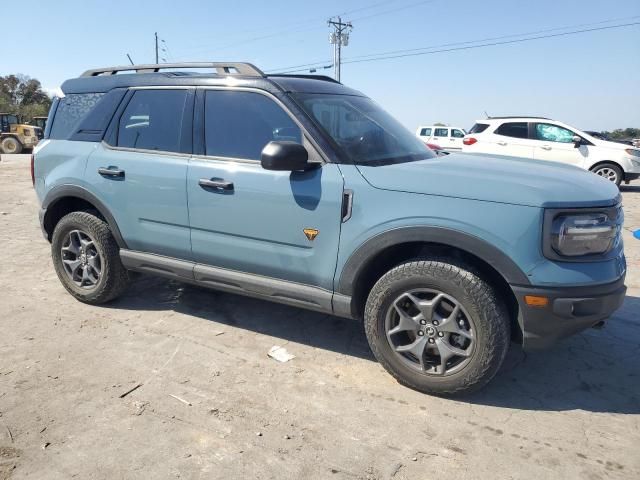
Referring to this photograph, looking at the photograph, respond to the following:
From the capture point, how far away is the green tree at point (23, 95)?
204ft

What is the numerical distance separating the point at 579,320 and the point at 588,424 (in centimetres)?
58

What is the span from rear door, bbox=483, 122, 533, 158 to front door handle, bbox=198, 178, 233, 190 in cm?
1059

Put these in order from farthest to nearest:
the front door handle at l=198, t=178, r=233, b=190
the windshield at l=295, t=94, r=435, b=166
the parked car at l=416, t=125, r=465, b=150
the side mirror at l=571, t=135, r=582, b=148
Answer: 1. the parked car at l=416, t=125, r=465, b=150
2. the side mirror at l=571, t=135, r=582, b=148
3. the front door handle at l=198, t=178, r=233, b=190
4. the windshield at l=295, t=94, r=435, b=166

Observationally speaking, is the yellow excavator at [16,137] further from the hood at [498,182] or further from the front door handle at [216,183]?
the hood at [498,182]

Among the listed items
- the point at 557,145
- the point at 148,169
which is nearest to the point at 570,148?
the point at 557,145

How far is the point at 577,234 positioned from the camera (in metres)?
2.61

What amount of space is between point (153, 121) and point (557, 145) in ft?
36.9

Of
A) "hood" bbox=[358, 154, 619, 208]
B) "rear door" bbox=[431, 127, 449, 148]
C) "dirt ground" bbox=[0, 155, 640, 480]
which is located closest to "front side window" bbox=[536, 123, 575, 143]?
"dirt ground" bbox=[0, 155, 640, 480]

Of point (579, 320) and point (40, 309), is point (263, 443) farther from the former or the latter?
point (40, 309)

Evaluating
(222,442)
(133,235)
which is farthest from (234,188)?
(222,442)

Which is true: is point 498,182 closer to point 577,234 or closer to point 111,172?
point 577,234

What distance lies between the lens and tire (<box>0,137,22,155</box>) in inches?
1131

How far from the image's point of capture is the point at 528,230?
2.61 m

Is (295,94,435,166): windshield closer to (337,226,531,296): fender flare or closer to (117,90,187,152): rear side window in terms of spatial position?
(337,226,531,296): fender flare
